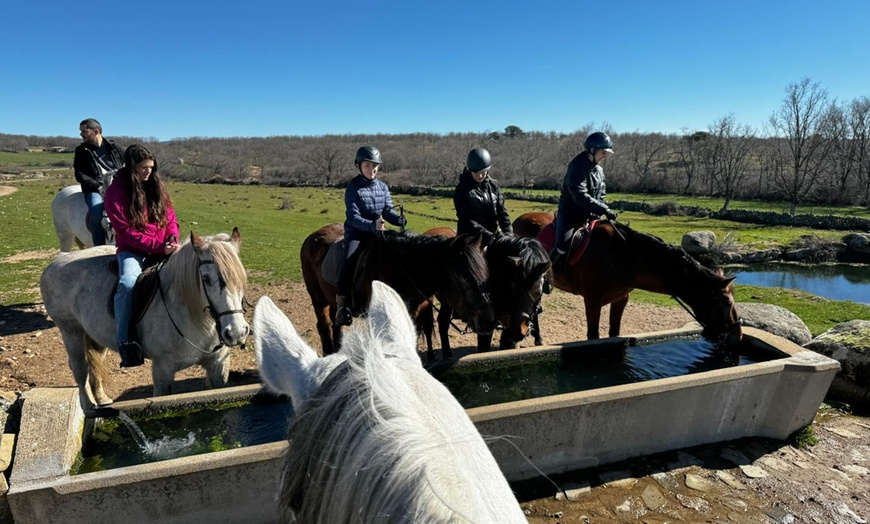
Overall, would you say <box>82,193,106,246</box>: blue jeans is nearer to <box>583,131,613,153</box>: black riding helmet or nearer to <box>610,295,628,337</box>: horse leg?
<box>583,131,613,153</box>: black riding helmet

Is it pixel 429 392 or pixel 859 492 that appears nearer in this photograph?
pixel 429 392

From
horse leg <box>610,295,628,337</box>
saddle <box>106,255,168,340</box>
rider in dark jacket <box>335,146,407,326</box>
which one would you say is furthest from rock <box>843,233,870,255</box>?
saddle <box>106,255,168,340</box>

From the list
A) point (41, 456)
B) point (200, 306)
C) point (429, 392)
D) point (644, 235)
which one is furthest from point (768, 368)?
point (41, 456)

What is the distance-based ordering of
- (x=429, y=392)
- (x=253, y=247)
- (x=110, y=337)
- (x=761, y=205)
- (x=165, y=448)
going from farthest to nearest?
(x=761, y=205) → (x=253, y=247) → (x=110, y=337) → (x=165, y=448) → (x=429, y=392)

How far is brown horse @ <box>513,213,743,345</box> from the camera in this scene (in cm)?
498

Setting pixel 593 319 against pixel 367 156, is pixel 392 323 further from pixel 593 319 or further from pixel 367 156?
pixel 593 319

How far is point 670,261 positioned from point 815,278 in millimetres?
14973

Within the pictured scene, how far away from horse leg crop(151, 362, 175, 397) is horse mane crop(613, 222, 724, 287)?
519 cm

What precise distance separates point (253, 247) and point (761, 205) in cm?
3745

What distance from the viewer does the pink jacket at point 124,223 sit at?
382 centimetres

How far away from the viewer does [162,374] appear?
3768mm

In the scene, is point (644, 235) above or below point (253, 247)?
above

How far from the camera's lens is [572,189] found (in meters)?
6.14

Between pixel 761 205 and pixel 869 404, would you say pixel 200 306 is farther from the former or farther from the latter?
pixel 761 205
